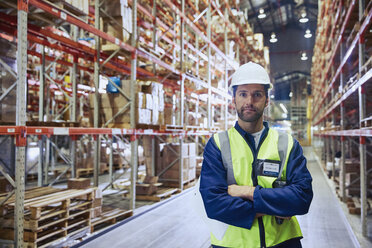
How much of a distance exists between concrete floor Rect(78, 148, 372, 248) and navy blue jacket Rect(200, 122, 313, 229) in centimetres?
323

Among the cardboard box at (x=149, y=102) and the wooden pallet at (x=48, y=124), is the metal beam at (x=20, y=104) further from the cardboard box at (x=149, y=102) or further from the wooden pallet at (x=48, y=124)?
the cardboard box at (x=149, y=102)

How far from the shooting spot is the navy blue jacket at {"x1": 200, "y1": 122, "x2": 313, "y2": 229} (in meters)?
1.76

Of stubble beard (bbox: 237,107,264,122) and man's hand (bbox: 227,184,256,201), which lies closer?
man's hand (bbox: 227,184,256,201)

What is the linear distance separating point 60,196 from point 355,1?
20.3 feet

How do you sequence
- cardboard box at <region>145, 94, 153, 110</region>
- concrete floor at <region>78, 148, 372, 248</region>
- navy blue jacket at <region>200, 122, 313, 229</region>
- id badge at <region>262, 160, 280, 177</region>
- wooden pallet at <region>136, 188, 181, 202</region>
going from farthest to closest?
wooden pallet at <region>136, 188, 181, 202</region>
cardboard box at <region>145, 94, 153, 110</region>
concrete floor at <region>78, 148, 372, 248</region>
id badge at <region>262, 160, 280, 177</region>
navy blue jacket at <region>200, 122, 313, 229</region>

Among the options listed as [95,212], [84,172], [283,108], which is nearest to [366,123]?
[95,212]

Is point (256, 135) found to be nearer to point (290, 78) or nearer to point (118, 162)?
point (118, 162)

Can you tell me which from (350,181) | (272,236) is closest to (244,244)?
(272,236)

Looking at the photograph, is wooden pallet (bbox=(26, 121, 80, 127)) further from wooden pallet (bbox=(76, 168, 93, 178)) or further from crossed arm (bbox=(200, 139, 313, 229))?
wooden pallet (bbox=(76, 168, 93, 178))

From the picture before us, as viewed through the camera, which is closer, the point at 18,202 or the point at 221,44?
the point at 18,202

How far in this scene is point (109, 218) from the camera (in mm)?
5652

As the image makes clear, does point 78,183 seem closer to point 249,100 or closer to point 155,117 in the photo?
point 155,117

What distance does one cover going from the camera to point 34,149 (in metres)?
11.0

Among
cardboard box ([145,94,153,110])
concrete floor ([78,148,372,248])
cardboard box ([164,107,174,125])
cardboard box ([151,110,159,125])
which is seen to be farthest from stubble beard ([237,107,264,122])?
cardboard box ([164,107,174,125])
